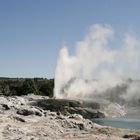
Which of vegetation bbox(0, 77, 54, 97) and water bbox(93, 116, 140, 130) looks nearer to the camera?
water bbox(93, 116, 140, 130)

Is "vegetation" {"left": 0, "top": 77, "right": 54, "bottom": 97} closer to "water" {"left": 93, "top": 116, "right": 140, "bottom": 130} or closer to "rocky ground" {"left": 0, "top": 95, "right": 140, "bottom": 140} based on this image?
"water" {"left": 93, "top": 116, "right": 140, "bottom": 130}

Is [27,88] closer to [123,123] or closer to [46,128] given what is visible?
[123,123]

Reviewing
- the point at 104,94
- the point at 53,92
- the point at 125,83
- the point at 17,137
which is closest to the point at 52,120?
the point at 17,137

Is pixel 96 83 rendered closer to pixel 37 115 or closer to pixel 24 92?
pixel 24 92

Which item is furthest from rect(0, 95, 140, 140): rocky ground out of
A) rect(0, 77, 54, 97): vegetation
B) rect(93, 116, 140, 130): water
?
rect(0, 77, 54, 97): vegetation

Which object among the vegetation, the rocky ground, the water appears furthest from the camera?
the vegetation

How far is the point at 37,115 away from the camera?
57.2 m

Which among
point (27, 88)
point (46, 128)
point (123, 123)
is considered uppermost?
point (27, 88)

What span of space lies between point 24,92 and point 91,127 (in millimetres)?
97798

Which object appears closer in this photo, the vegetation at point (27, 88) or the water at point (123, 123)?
the water at point (123, 123)

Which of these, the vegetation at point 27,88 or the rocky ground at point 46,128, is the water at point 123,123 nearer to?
the rocky ground at point 46,128

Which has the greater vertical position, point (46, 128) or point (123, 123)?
point (46, 128)

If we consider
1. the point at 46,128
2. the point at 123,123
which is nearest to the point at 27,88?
the point at 123,123

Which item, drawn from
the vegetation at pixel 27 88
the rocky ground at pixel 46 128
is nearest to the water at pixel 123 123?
the rocky ground at pixel 46 128
